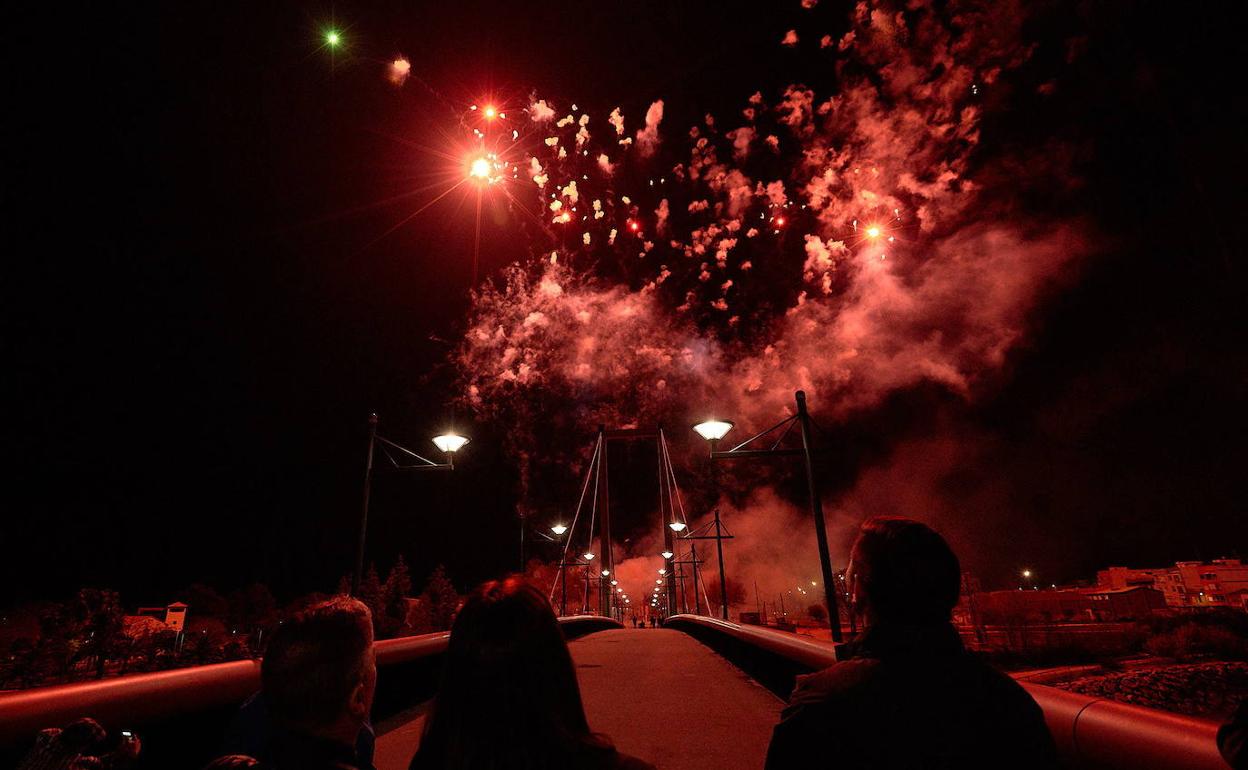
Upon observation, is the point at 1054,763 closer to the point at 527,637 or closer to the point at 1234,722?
the point at 1234,722

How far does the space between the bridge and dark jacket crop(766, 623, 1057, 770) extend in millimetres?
432

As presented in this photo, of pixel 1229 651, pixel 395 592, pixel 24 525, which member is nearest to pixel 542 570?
pixel 395 592

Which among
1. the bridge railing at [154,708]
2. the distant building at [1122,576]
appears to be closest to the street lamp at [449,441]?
the bridge railing at [154,708]

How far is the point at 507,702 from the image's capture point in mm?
1389

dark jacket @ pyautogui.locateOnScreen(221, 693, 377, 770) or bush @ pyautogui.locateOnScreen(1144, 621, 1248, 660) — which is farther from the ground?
dark jacket @ pyautogui.locateOnScreen(221, 693, 377, 770)

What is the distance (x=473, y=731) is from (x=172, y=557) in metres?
78.2

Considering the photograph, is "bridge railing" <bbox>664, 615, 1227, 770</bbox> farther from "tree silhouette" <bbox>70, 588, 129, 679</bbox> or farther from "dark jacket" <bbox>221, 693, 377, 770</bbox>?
"tree silhouette" <bbox>70, 588, 129, 679</bbox>

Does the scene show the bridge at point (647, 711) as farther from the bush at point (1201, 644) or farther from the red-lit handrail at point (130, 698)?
the bush at point (1201, 644)

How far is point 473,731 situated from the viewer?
4.55 feet

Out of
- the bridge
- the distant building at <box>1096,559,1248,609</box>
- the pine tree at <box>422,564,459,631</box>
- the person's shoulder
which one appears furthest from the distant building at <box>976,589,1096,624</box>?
the pine tree at <box>422,564,459,631</box>

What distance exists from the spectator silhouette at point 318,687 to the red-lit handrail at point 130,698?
1357mm

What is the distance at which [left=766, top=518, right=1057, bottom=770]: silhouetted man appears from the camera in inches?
61.4

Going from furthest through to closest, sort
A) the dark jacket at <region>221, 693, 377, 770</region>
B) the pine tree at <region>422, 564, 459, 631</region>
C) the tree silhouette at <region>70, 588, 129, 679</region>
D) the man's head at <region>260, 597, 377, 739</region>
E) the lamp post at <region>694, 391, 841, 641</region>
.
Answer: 1. the pine tree at <region>422, 564, 459, 631</region>
2. the tree silhouette at <region>70, 588, 129, 679</region>
3. the lamp post at <region>694, 391, 841, 641</region>
4. the dark jacket at <region>221, 693, 377, 770</region>
5. the man's head at <region>260, 597, 377, 739</region>

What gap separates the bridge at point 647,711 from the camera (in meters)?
1.78
